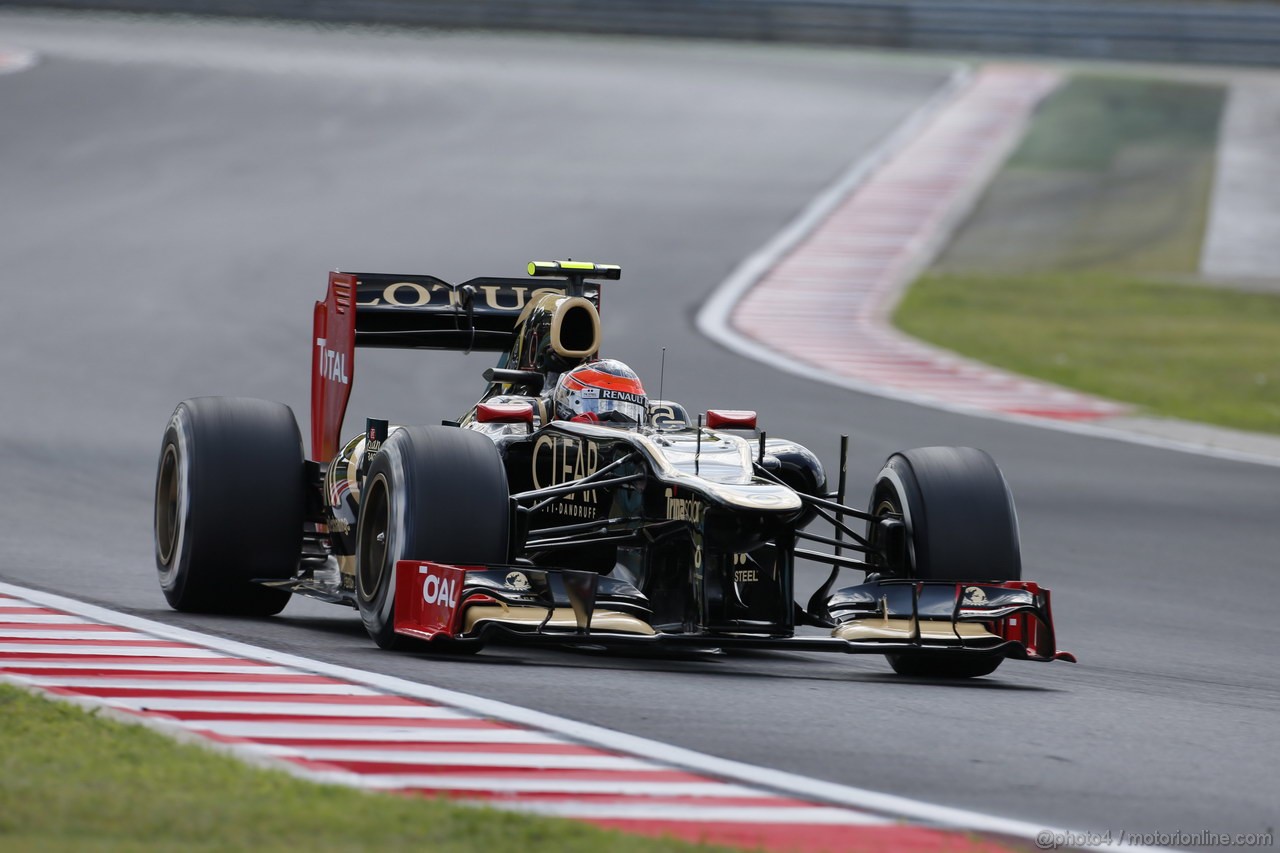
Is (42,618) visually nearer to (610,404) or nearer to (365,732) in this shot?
(610,404)

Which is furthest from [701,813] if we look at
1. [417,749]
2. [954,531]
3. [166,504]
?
[166,504]

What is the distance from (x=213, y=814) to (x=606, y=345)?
14.8 meters

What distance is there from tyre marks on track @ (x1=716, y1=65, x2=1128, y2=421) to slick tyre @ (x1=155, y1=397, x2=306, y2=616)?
8872 millimetres

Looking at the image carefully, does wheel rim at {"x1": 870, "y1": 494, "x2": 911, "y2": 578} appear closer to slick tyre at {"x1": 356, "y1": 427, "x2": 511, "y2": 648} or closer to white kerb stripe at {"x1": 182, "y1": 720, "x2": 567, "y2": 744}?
slick tyre at {"x1": 356, "y1": 427, "x2": 511, "y2": 648}

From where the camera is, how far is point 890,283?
24.5 meters

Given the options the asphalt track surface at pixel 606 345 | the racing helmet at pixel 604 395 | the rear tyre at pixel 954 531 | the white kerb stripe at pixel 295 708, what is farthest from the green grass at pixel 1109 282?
the white kerb stripe at pixel 295 708

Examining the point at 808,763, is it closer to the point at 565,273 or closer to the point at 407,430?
the point at 407,430

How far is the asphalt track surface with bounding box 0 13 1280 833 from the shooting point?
293 inches

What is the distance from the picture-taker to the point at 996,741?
723cm

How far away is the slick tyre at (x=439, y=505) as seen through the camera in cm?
861

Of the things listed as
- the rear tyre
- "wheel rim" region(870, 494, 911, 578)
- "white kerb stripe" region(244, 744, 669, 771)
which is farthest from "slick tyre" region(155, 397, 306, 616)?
"white kerb stripe" region(244, 744, 669, 771)

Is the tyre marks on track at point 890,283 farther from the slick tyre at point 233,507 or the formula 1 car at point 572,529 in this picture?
the slick tyre at point 233,507

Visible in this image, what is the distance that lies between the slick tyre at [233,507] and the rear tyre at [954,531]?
2.92 meters

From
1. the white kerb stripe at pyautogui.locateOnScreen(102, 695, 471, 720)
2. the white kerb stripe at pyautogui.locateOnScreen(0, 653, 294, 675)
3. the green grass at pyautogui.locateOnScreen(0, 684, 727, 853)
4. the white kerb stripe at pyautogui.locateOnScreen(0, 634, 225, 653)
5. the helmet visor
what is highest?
the helmet visor
